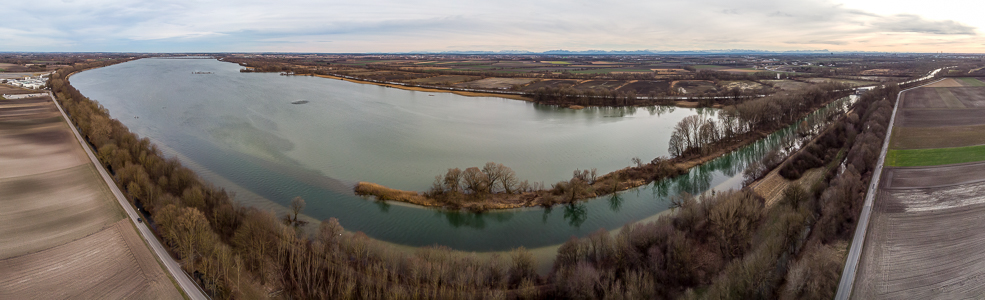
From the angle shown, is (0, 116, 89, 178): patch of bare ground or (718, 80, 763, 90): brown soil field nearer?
(0, 116, 89, 178): patch of bare ground

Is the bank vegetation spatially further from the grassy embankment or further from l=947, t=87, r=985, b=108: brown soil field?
l=947, t=87, r=985, b=108: brown soil field

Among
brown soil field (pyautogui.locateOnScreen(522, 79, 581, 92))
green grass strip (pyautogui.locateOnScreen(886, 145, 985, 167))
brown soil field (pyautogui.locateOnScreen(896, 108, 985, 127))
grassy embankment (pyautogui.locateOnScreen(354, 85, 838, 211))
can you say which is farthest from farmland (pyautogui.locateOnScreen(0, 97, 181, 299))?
brown soil field (pyautogui.locateOnScreen(522, 79, 581, 92))

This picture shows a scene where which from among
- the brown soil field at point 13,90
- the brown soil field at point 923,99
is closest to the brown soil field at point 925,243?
the brown soil field at point 923,99

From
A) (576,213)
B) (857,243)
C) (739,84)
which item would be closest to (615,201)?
(576,213)

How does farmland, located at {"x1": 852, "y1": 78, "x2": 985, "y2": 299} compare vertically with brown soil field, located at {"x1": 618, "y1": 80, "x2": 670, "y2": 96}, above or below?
below

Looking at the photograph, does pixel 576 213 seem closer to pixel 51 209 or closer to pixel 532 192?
pixel 532 192

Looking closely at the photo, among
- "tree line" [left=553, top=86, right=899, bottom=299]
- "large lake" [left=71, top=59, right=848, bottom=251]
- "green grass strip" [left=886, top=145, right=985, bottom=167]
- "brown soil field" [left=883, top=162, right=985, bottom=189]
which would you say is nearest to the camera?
"tree line" [left=553, top=86, right=899, bottom=299]

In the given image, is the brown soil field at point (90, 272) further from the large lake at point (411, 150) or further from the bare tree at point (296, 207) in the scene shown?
the large lake at point (411, 150)
